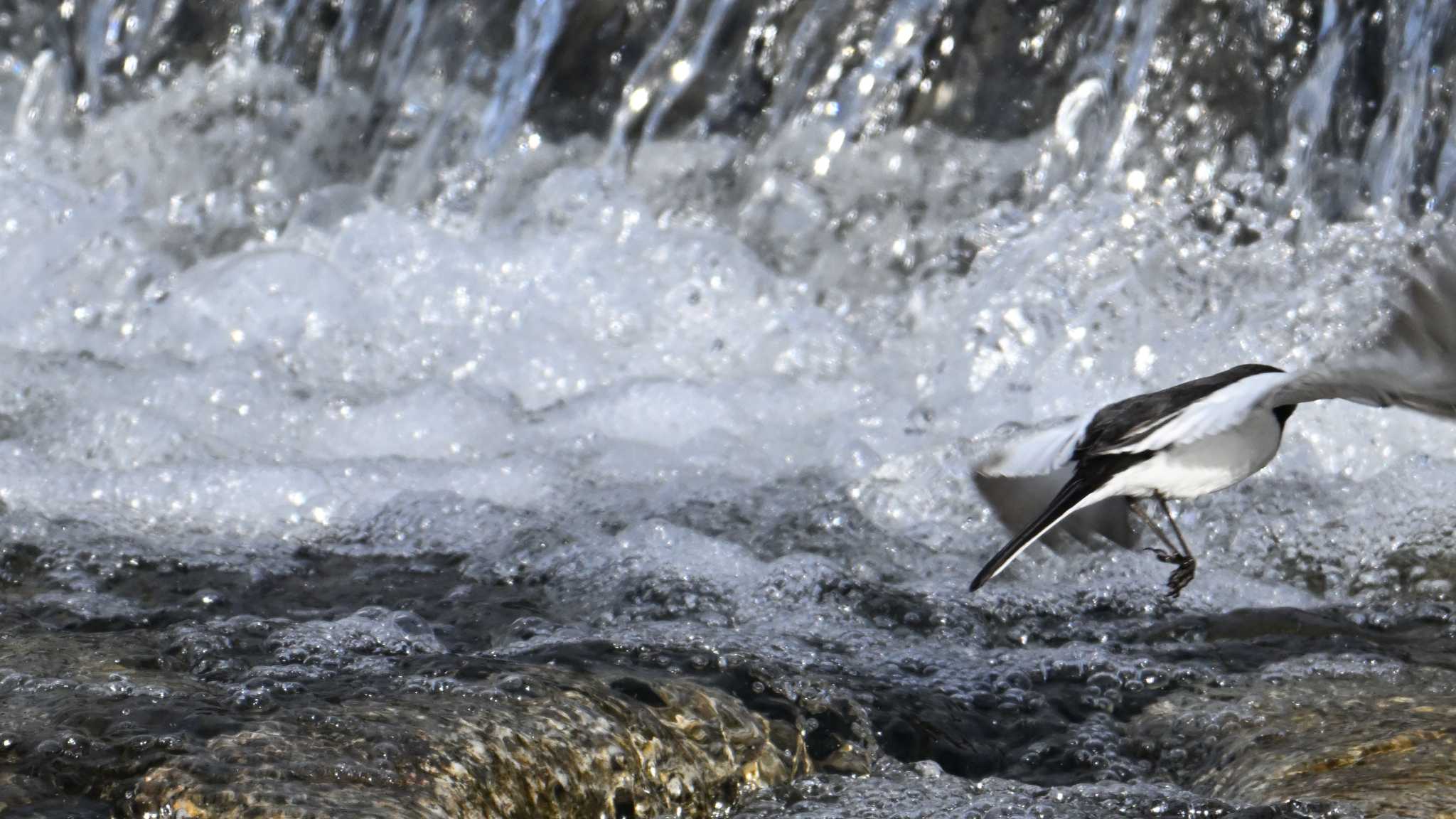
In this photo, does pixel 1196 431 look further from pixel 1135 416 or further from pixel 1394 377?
pixel 1394 377

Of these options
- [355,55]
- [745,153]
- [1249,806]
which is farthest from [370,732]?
[355,55]

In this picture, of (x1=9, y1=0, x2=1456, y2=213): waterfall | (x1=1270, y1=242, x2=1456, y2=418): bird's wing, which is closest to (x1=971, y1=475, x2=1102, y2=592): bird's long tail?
(x1=1270, y1=242, x2=1456, y2=418): bird's wing

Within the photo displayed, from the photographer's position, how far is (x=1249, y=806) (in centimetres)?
265

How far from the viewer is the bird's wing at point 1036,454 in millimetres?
3465

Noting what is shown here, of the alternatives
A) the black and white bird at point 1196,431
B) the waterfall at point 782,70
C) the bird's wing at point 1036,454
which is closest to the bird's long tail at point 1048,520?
the black and white bird at point 1196,431

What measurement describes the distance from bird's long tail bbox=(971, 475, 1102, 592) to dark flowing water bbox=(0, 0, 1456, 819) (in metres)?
0.32

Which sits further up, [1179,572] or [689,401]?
[1179,572]

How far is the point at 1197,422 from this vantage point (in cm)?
328

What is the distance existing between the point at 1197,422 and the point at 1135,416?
0.12m

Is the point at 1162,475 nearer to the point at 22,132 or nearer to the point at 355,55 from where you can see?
the point at 355,55

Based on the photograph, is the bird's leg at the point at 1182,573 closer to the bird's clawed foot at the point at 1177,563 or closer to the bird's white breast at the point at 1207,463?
the bird's clawed foot at the point at 1177,563

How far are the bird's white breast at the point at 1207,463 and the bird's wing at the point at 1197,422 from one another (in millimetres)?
36

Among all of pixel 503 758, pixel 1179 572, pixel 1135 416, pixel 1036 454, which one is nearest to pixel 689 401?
pixel 1036 454

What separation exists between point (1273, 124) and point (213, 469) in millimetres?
3865
